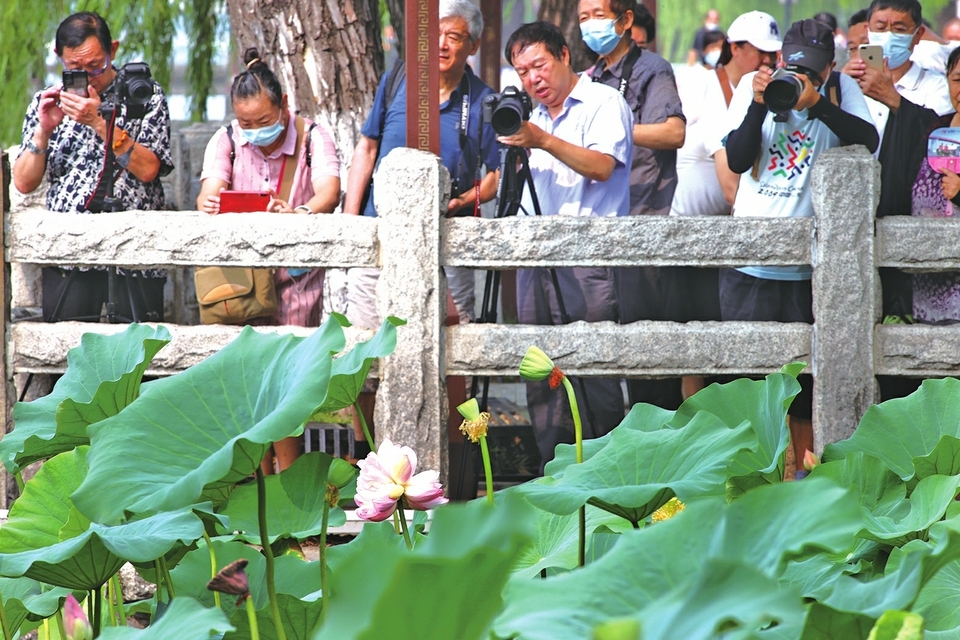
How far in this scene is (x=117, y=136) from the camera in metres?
3.99

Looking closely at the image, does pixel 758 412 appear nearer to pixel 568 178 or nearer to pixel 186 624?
pixel 186 624

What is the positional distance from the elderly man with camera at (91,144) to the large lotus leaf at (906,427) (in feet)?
10.4

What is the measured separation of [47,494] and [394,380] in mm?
2350

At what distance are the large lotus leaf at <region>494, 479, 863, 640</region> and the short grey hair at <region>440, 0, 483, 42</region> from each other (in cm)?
359

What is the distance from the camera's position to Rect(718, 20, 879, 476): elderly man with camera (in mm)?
3604

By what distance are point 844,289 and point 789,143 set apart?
1.74 ft

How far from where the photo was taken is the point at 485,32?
6.36 meters

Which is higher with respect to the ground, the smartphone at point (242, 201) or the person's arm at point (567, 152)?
the person's arm at point (567, 152)

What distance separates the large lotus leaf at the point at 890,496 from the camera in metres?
1.23

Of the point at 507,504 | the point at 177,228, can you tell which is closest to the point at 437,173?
the point at 177,228

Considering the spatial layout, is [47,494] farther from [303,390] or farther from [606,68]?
[606,68]

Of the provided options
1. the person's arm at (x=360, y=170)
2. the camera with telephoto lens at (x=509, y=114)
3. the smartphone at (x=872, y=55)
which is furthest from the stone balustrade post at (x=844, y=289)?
the person's arm at (x=360, y=170)

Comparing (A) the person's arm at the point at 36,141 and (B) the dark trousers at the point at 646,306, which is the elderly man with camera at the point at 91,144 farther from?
(B) the dark trousers at the point at 646,306

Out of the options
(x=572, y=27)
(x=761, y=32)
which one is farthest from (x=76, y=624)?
(x=572, y=27)
